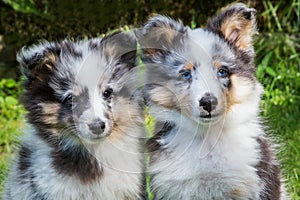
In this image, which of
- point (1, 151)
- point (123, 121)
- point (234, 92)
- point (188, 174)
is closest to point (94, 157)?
point (123, 121)

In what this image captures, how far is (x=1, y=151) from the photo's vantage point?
7047 mm

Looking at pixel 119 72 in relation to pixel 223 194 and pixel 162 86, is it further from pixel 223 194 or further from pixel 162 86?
pixel 223 194

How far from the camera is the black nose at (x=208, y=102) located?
4.36 meters

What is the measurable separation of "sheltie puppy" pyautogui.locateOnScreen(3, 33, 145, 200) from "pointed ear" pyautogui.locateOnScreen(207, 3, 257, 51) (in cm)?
58

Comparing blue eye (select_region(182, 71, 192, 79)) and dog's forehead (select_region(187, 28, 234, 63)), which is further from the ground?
dog's forehead (select_region(187, 28, 234, 63))

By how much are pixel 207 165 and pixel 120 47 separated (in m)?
0.91

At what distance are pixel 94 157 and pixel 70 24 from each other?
407 cm

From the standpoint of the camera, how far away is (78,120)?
14.4 ft

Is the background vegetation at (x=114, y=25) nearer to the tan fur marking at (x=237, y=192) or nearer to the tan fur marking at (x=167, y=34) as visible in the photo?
the tan fur marking at (x=167, y=34)

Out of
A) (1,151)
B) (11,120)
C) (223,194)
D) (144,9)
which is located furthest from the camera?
(144,9)

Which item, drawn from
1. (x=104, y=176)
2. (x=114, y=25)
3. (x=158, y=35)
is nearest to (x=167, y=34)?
(x=158, y=35)

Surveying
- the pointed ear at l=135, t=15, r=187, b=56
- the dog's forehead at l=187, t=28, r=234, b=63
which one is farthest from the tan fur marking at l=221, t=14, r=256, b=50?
the pointed ear at l=135, t=15, r=187, b=56

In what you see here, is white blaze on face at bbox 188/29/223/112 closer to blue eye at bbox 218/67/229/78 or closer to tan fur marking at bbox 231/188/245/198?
blue eye at bbox 218/67/229/78

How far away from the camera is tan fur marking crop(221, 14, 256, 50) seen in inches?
189
